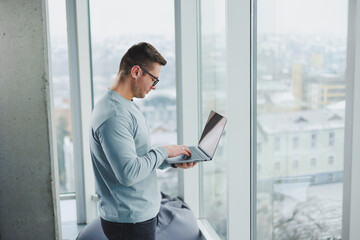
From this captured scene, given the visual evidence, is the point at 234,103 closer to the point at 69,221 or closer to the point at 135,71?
the point at 135,71

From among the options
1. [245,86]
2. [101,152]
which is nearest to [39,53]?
[101,152]

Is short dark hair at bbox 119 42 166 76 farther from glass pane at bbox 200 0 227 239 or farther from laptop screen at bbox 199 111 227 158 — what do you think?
glass pane at bbox 200 0 227 239

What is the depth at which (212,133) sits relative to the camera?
1.90 m

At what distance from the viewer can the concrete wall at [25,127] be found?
2.13m

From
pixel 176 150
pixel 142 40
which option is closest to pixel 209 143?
pixel 176 150

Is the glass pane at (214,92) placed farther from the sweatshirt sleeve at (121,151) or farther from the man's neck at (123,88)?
the sweatshirt sleeve at (121,151)

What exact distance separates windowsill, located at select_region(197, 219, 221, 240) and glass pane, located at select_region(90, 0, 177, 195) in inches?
18.2

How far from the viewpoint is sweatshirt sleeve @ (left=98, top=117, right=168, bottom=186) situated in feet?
5.14

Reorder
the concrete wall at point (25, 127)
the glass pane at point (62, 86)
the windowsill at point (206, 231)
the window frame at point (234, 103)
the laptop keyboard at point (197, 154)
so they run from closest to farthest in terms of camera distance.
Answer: the window frame at point (234, 103) → the laptop keyboard at point (197, 154) → the concrete wall at point (25, 127) → the windowsill at point (206, 231) → the glass pane at point (62, 86)

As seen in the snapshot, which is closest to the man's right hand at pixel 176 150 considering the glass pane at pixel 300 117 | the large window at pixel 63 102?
the glass pane at pixel 300 117

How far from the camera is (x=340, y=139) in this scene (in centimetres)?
132

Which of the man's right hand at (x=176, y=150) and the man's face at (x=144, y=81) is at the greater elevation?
the man's face at (x=144, y=81)

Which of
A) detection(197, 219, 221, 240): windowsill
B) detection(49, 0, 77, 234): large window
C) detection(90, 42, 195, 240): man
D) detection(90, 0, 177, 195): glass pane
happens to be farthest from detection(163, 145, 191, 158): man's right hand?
detection(49, 0, 77, 234): large window

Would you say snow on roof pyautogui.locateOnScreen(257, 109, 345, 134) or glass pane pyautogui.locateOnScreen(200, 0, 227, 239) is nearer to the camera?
snow on roof pyautogui.locateOnScreen(257, 109, 345, 134)
